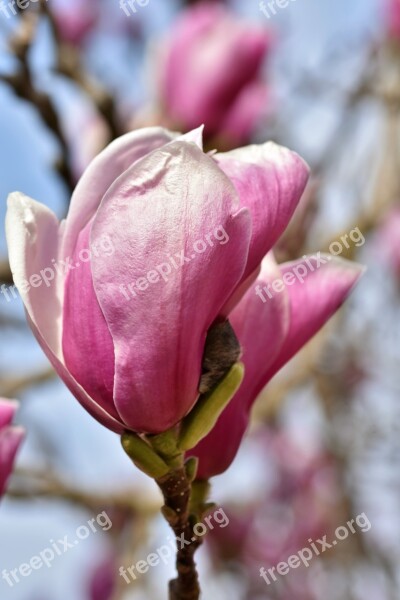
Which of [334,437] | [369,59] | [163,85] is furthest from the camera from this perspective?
[334,437]

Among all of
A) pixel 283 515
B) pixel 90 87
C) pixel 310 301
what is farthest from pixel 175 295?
pixel 283 515

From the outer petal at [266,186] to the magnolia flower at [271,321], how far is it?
49 mm

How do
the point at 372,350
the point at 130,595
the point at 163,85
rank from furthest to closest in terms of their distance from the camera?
the point at 372,350
the point at 130,595
the point at 163,85

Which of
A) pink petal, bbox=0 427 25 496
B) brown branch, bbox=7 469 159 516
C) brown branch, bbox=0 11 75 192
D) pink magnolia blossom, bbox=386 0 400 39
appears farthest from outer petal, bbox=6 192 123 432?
pink magnolia blossom, bbox=386 0 400 39

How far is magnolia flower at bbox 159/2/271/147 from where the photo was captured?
141 centimetres

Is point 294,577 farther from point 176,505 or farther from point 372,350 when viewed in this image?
point 176,505

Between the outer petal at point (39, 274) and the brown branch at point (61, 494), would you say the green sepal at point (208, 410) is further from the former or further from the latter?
the brown branch at point (61, 494)

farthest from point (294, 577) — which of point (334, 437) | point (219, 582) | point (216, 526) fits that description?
point (334, 437)

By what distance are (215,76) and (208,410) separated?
1006 millimetres

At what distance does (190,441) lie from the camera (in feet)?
1.71

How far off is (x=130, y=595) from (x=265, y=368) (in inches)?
49.1

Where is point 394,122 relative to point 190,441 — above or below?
below

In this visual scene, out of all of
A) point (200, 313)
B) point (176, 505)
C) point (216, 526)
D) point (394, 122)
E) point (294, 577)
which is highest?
point (200, 313)

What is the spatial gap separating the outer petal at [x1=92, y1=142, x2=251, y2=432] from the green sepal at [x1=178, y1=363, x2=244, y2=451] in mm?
15
